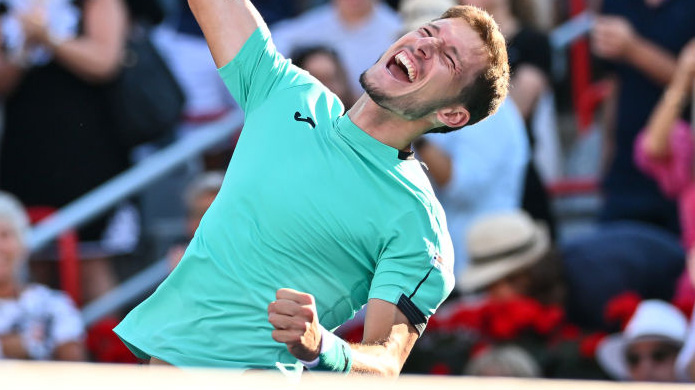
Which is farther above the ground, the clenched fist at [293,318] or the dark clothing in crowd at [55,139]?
the clenched fist at [293,318]

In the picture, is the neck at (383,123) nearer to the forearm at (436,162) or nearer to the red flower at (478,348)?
the red flower at (478,348)

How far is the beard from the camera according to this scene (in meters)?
3.63

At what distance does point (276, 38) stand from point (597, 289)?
2074 mm

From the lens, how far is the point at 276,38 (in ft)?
22.5

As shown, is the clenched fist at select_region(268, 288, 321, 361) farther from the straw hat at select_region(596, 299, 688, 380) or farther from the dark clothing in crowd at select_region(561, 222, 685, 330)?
the dark clothing in crowd at select_region(561, 222, 685, 330)

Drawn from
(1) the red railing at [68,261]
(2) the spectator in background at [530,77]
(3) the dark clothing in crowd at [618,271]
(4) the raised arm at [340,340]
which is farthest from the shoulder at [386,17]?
(4) the raised arm at [340,340]

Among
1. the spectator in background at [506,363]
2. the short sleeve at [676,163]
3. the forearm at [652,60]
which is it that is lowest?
the spectator in background at [506,363]

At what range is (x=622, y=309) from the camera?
223 inches

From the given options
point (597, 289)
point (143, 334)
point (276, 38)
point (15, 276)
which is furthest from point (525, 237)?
point (143, 334)

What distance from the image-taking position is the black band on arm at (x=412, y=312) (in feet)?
11.4

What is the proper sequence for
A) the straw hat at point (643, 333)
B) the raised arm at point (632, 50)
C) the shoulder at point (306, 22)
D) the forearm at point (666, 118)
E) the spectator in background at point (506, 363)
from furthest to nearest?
the shoulder at point (306, 22) < the raised arm at point (632, 50) < the forearm at point (666, 118) < the spectator in background at point (506, 363) < the straw hat at point (643, 333)

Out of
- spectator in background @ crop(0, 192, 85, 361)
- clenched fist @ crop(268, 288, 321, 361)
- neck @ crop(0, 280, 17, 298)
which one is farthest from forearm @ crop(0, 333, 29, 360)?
clenched fist @ crop(268, 288, 321, 361)

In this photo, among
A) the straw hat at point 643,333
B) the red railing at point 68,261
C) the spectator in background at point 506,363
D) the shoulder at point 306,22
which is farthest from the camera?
the shoulder at point 306,22

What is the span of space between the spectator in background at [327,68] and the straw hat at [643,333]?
165 centimetres
